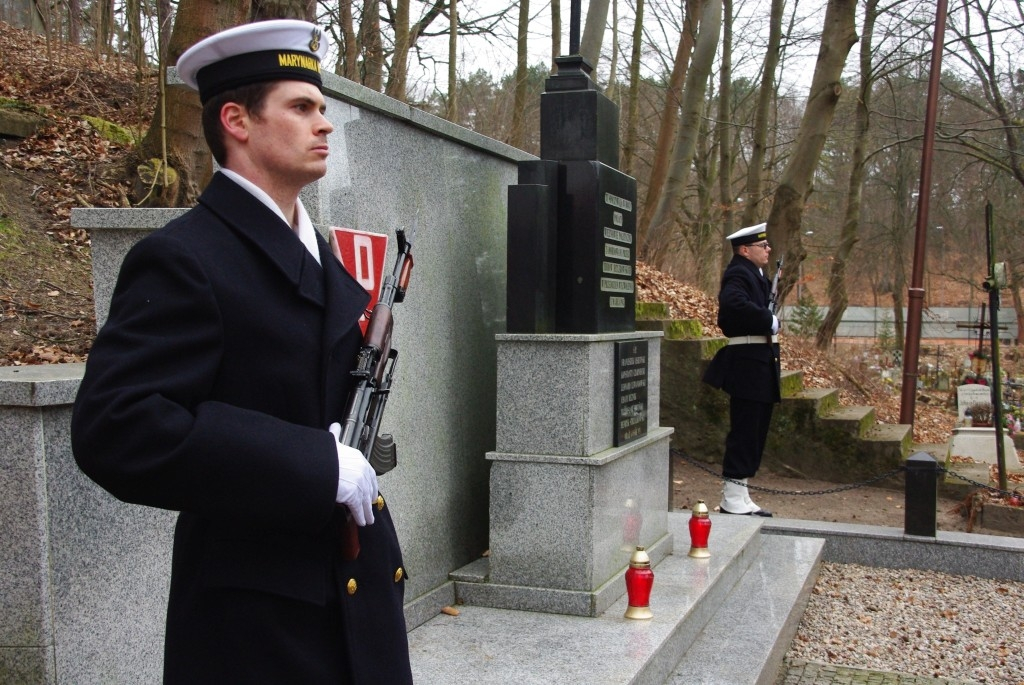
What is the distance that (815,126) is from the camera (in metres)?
15.5

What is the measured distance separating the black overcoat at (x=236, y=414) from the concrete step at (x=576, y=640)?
2.17 metres

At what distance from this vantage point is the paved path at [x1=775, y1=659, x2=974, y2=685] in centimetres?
602

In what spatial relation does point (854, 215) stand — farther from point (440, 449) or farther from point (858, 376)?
point (440, 449)

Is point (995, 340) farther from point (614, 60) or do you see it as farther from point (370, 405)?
point (614, 60)

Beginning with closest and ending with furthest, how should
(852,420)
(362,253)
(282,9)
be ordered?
(362,253)
(282,9)
(852,420)

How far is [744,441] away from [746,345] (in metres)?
0.80

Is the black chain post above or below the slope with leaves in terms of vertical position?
below

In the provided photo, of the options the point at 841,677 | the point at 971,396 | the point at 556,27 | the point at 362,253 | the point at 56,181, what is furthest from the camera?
the point at 556,27

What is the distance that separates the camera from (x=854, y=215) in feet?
84.3

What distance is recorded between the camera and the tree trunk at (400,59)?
1210cm

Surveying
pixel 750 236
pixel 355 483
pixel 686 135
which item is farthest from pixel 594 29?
pixel 355 483

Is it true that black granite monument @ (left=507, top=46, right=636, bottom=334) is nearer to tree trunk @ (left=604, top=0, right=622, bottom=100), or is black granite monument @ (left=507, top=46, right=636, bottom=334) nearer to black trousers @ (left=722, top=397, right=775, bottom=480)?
black trousers @ (left=722, top=397, right=775, bottom=480)

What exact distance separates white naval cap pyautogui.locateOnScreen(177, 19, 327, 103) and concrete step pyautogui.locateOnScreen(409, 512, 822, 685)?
2.83 m

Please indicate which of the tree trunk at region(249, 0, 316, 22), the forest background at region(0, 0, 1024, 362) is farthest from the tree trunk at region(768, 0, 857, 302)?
the tree trunk at region(249, 0, 316, 22)
